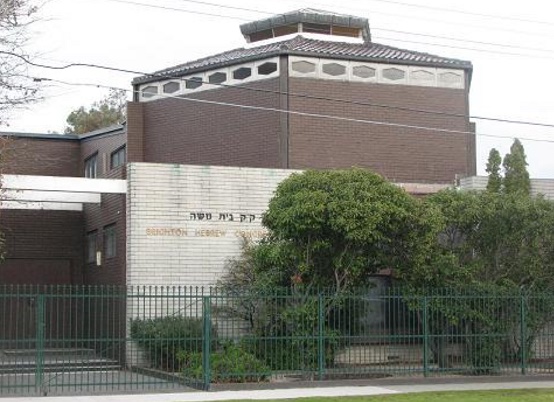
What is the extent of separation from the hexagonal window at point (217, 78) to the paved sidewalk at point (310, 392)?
1201cm

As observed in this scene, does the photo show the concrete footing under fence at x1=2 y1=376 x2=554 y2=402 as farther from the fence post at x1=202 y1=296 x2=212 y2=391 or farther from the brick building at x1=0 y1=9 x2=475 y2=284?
the brick building at x1=0 y1=9 x2=475 y2=284

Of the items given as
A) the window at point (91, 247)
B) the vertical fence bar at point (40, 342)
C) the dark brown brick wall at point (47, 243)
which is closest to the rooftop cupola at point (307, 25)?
the dark brown brick wall at point (47, 243)

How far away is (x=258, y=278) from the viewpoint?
2095 centimetres

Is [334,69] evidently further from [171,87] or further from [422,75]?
[171,87]

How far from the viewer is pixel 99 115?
52.3 m

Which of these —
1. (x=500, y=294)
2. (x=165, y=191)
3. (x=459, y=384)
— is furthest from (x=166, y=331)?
(x=500, y=294)

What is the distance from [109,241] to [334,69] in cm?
839

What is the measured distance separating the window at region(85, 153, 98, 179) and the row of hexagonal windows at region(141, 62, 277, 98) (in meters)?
3.42

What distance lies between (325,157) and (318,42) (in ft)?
15.2

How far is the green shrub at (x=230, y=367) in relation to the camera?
18.2m

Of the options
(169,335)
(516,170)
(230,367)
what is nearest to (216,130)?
(516,170)

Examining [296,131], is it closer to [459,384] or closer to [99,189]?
[99,189]

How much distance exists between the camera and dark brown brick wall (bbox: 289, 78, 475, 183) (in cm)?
2620

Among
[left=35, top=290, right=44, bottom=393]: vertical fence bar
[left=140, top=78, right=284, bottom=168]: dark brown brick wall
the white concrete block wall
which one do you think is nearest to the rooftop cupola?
[left=140, top=78, right=284, bottom=168]: dark brown brick wall
